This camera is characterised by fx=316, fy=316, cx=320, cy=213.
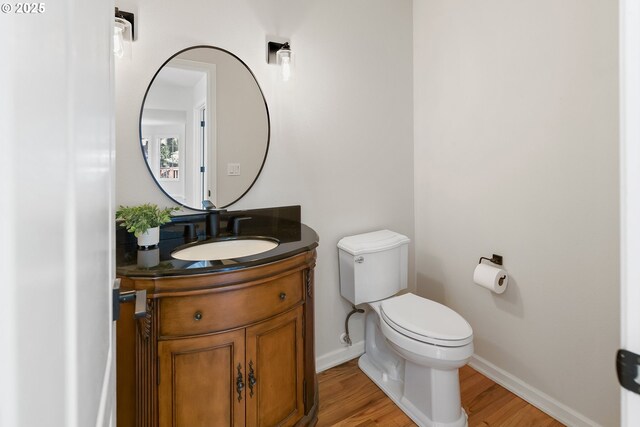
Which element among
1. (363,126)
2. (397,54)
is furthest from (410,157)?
(397,54)

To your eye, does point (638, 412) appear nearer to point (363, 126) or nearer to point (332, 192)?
point (332, 192)

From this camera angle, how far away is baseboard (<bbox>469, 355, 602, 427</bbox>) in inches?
62.4

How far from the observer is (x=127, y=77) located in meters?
1.42

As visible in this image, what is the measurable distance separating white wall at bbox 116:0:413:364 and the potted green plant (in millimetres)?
185

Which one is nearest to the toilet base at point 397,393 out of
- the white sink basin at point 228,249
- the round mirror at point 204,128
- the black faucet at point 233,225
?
the white sink basin at point 228,249

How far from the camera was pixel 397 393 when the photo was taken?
181 centimetres

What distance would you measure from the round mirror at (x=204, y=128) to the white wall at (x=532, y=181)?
1.33 m

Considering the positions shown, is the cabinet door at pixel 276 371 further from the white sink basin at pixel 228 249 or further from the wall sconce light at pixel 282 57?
the wall sconce light at pixel 282 57

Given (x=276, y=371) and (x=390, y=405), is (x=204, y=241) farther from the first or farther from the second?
(x=390, y=405)

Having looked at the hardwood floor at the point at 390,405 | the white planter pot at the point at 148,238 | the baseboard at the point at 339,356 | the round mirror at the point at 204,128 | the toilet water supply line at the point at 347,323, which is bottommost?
the hardwood floor at the point at 390,405

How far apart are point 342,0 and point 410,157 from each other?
117cm

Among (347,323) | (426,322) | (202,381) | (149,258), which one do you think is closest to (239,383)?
(202,381)

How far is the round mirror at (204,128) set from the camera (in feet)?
4.99

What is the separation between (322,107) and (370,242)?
905mm
